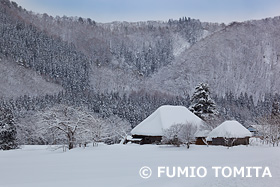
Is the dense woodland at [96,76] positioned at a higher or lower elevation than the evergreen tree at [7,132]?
higher

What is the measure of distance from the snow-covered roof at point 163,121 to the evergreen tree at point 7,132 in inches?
626

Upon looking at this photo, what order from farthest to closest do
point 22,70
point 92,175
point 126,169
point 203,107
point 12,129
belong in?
point 22,70, point 203,107, point 12,129, point 126,169, point 92,175

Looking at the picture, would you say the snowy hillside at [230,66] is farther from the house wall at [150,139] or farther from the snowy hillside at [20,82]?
the house wall at [150,139]

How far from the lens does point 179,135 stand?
1193 inches

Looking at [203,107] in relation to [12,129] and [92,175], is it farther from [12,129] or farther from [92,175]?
[92,175]

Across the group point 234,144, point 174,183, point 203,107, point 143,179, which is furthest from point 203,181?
point 203,107

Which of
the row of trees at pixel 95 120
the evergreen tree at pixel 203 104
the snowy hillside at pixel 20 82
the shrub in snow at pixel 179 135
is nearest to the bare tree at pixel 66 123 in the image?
the row of trees at pixel 95 120

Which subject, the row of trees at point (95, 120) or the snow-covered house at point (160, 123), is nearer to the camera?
the row of trees at point (95, 120)

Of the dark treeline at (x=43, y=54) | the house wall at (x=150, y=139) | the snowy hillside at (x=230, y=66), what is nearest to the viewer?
the house wall at (x=150, y=139)

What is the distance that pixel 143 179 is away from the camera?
1219 cm

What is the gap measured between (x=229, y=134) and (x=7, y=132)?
2799 cm

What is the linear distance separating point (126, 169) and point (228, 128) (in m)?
20.9

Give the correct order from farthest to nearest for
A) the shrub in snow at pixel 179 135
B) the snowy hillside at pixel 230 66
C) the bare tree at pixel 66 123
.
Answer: the snowy hillside at pixel 230 66
the shrub in snow at pixel 179 135
the bare tree at pixel 66 123

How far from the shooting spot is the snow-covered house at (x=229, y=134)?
3219cm
